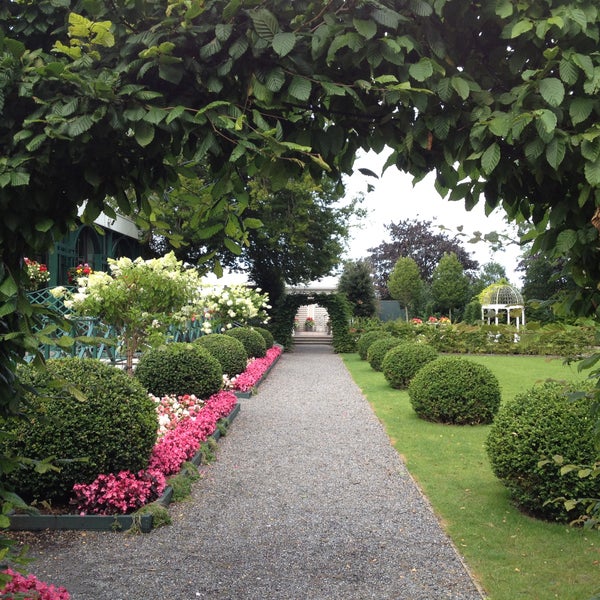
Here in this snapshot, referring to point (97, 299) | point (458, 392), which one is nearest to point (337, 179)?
point (97, 299)

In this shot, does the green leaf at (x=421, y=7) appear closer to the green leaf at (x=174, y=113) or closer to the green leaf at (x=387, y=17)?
the green leaf at (x=387, y=17)

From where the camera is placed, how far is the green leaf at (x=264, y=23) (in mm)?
1861

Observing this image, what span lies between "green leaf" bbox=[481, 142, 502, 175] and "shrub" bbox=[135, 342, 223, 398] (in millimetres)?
7287

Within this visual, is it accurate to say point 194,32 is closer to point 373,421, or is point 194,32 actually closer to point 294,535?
point 294,535

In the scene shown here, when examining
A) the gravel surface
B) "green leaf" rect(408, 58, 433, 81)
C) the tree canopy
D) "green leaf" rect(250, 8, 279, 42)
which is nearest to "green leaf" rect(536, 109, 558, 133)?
the tree canopy

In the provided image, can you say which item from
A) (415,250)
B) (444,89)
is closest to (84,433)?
(444,89)

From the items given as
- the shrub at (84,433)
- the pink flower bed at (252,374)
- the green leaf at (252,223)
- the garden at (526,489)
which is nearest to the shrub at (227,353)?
the pink flower bed at (252,374)

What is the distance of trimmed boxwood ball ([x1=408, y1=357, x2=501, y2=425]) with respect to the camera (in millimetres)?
8617

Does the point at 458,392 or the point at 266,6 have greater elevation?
the point at 266,6

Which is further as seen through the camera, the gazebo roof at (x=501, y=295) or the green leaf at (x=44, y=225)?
the gazebo roof at (x=501, y=295)

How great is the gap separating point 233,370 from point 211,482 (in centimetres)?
678

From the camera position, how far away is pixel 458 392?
862 cm

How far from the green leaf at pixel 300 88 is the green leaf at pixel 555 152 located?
0.75 meters

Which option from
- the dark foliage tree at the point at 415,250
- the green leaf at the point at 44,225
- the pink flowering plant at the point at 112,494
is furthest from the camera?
the dark foliage tree at the point at 415,250
